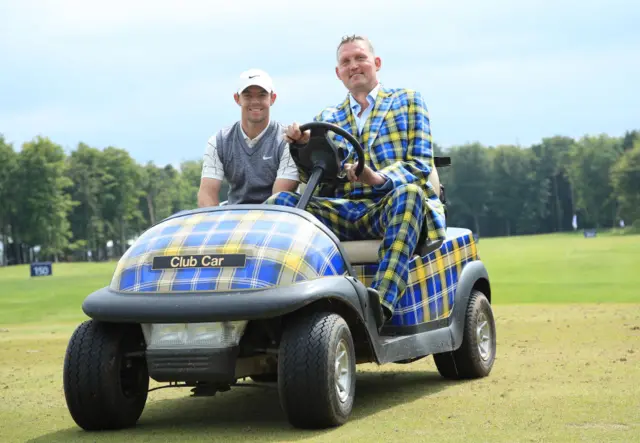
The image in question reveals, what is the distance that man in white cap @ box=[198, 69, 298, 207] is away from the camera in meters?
6.97

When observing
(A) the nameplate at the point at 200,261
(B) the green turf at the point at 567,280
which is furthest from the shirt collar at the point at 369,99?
(B) the green turf at the point at 567,280

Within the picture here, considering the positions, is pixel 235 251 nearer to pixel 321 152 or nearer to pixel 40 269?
pixel 321 152

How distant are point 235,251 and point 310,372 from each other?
29.0 inches

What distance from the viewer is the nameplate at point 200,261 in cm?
554

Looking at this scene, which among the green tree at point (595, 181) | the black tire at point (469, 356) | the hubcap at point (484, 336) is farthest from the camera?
the green tree at point (595, 181)

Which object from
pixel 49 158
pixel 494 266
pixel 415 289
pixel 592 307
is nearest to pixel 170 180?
pixel 49 158

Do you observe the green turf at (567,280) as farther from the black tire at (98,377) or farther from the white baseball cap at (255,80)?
the black tire at (98,377)

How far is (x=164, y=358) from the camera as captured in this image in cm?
546

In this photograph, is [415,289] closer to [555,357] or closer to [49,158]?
[555,357]

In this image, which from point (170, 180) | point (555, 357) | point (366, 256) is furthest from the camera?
point (170, 180)

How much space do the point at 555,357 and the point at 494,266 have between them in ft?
105

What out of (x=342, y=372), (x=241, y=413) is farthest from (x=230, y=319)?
(x=241, y=413)

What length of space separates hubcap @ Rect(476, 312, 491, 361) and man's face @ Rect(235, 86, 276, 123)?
7.39ft

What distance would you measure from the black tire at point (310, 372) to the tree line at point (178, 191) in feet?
246
